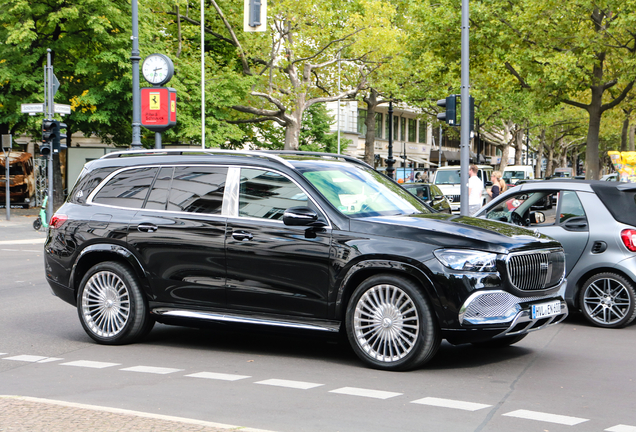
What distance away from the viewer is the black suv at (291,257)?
6.52 m

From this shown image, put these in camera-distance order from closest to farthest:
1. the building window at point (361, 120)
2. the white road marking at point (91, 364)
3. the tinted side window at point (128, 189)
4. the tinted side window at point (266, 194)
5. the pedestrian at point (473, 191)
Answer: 1. the white road marking at point (91, 364)
2. the tinted side window at point (266, 194)
3. the tinted side window at point (128, 189)
4. the pedestrian at point (473, 191)
5. the building window at point (361, 120)

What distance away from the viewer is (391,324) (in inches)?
261

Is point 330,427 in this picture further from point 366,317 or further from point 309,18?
point 309,18

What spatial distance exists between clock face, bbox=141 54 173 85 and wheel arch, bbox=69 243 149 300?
1399 centimetres

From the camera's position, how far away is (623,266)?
8.95 metres

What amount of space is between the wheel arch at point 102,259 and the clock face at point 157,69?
45.9ft

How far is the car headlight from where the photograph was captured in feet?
21.1

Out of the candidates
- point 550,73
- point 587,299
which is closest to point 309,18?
point 550,73

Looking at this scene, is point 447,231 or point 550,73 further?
point 550,73

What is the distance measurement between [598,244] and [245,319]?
166 inches

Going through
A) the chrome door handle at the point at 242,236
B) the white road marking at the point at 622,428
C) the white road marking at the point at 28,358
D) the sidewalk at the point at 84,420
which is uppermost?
the chrome door handle at the point at 242,236

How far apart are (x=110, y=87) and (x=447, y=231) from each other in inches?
1080

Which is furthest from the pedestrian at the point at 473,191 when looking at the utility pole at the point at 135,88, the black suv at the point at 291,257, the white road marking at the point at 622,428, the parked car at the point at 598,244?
the white road marking at the point at 622,428

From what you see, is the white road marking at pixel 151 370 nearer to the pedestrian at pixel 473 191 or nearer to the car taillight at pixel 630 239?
the car taillight at pixel 630 239
